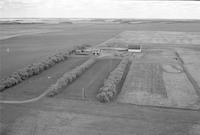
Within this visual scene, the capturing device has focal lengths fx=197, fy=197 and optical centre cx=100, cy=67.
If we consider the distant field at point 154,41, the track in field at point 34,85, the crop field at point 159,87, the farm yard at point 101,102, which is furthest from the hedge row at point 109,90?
the distant field at point 154,41

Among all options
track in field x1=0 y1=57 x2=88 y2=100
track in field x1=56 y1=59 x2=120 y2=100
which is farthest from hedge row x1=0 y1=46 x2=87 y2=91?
track in field x1=56 y1=59 x2=120 y2=100

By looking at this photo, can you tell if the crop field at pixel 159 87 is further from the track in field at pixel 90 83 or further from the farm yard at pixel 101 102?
the track in field at pixel 90 83

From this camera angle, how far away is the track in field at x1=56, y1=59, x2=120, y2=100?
919 inches

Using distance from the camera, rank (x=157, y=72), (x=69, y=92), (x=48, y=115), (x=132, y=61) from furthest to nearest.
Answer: (x=132, y=61), (x=157, y=72), (x=69, y=92), (x=48, y=115)

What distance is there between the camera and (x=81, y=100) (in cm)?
2186

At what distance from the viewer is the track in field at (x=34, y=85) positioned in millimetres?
23003

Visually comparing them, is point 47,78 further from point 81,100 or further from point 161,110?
point 161,110

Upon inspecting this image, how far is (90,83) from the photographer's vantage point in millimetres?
27500

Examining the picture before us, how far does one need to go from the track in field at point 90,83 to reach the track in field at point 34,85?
10.9 ft

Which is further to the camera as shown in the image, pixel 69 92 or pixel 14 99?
pixel 69 92

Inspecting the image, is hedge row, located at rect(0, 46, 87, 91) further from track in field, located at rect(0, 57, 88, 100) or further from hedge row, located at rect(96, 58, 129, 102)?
hedge row, located at rect(96, 58, 129, 102)

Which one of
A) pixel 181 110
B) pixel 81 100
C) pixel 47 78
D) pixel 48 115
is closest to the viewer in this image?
pixel 48 115

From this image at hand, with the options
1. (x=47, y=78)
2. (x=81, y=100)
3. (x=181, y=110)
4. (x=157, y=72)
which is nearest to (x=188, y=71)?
(x=157, y=72)

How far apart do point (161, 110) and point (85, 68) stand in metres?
17.4
